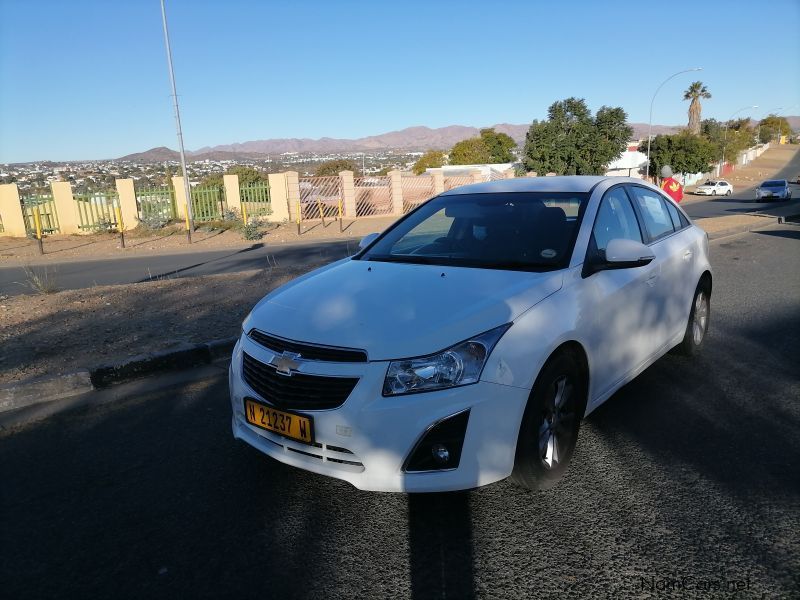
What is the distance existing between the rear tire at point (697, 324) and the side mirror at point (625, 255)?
1.86 metres

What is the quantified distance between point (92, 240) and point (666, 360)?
68.5 feet

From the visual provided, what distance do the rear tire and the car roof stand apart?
126 cm

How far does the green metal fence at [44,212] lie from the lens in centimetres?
2222

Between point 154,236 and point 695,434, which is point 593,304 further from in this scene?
point 154,236

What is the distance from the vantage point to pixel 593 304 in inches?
131

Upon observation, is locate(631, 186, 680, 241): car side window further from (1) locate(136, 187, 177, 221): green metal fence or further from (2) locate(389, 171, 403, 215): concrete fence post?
(2) locate(389, 171, 403, 215): concrete fence post

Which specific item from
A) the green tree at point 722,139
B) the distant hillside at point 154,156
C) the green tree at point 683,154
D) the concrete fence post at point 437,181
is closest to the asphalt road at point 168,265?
the concrete fence post at point 437,181

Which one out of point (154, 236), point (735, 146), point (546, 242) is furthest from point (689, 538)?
point (735, 146)

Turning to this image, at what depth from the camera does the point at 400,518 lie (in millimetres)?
2953

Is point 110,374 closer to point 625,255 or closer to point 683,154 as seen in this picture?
point 625,255

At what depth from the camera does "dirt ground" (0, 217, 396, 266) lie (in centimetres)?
1761

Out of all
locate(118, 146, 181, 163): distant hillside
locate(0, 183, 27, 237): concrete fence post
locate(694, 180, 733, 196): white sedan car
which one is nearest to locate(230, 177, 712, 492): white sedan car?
locate(0, 183, 27, 237): concrete fence post

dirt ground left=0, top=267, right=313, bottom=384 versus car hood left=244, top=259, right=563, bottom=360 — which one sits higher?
car hood left=244, top=259, right=563, bottom=360

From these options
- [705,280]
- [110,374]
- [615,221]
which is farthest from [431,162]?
[615,221]
